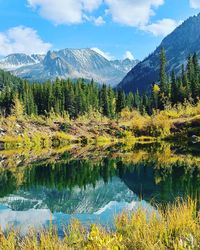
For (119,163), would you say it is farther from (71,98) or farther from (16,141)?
(71,98)

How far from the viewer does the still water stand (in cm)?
1889

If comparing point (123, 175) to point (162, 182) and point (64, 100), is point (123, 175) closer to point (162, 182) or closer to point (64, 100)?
point (162, 182)

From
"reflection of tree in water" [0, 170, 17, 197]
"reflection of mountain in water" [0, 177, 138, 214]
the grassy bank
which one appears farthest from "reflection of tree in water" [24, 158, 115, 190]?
the grassy bank

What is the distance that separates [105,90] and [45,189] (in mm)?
99946

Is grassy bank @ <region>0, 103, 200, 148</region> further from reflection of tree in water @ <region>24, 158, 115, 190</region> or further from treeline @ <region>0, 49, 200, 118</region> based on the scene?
treeline @ <region>0, 49, 200, 118</region>

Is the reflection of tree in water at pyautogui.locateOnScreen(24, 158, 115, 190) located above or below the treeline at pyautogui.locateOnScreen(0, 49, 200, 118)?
below

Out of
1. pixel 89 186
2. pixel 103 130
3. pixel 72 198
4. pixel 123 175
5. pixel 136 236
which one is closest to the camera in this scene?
pixel 136 236

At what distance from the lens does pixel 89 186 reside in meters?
29.5

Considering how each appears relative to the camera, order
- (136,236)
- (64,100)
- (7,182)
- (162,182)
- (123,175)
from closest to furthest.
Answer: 1. (136,236)
2. (162,182)
3. (7,182)
4. (123,175)
5. (64,100)

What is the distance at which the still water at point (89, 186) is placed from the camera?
18891mm

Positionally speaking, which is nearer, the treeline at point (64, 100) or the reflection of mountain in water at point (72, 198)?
the reflection of mountain in water at point (72, 198)

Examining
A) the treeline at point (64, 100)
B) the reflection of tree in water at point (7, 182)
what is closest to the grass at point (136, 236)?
the reflection of tree in water at point (7, 182)

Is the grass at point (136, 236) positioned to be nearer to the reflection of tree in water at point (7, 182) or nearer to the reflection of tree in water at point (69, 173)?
the reflection of tree in water at point (7, 182)

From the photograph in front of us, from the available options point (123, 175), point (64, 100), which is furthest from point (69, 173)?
point (64, 100)
